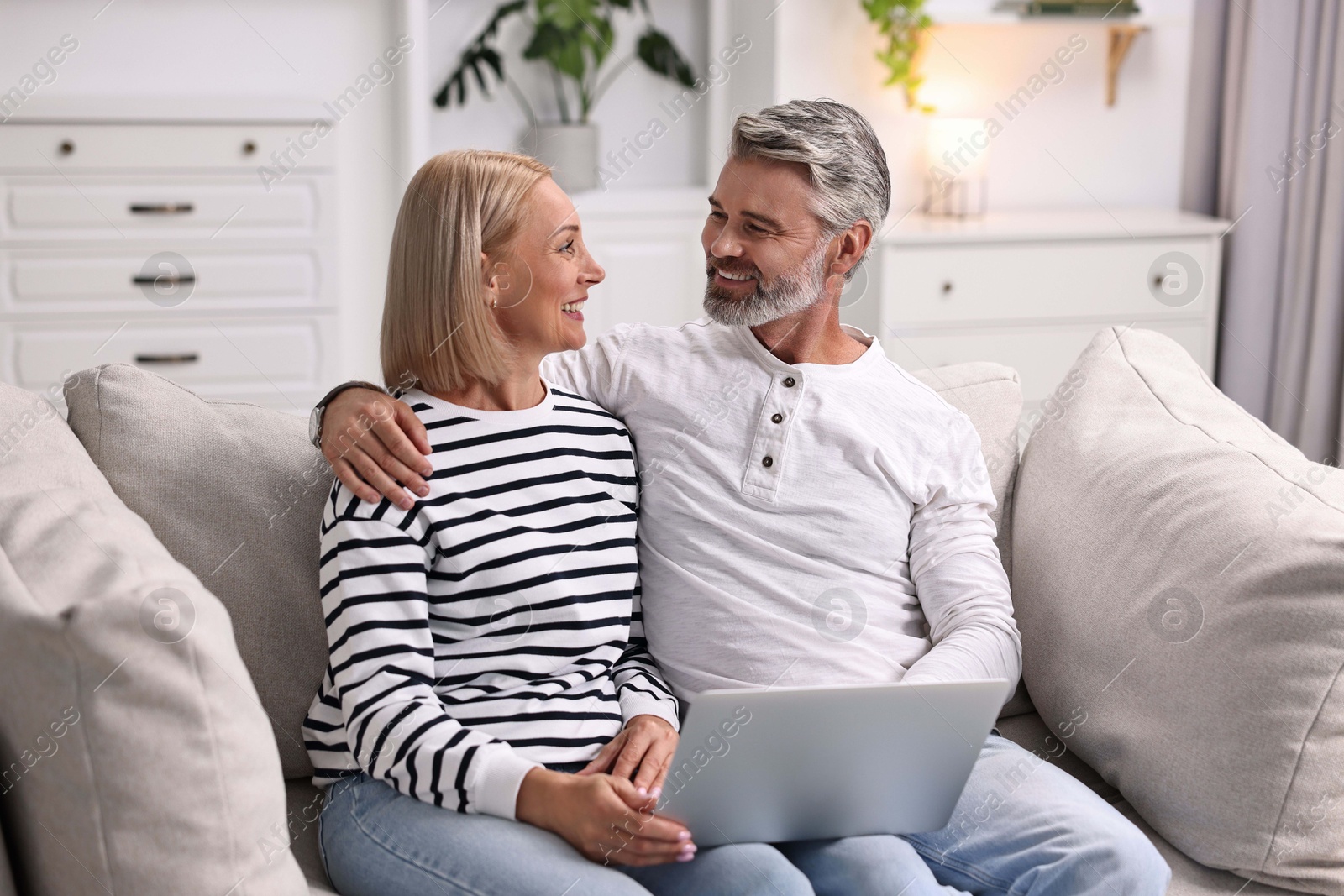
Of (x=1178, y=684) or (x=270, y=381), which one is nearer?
(x=1178, y=684)

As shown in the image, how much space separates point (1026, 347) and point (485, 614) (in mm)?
2404

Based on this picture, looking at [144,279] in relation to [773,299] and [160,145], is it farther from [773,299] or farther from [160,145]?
[773,299]

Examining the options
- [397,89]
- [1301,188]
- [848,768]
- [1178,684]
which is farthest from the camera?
[397,89]

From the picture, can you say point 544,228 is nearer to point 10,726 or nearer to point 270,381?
point 10,726

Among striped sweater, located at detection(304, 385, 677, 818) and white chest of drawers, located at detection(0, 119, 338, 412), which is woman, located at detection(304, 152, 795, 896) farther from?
white chest of drawers, located at detection(0, 119, 338, 412)

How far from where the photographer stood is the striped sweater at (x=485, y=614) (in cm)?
112

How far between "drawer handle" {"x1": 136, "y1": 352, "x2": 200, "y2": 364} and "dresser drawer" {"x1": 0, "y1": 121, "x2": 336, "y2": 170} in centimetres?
47

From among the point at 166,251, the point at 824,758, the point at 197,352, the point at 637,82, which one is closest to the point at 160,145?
the point at 166,251

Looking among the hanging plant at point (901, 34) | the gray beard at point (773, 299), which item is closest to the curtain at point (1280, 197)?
the hanging plant at point (901, 34)

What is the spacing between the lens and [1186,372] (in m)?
1.61

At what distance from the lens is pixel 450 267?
48.8 inches

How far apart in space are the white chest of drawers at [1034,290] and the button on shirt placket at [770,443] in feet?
5.92

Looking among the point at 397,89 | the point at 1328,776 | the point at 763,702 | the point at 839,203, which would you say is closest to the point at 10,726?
the point at 763,702

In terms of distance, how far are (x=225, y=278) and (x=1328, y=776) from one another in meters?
2.79
